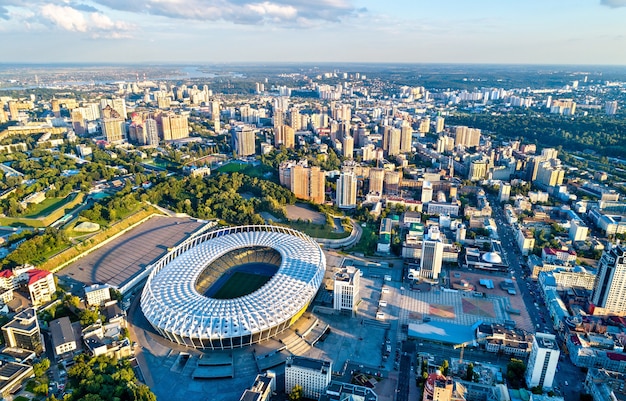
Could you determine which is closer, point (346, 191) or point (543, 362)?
point (543, 362)

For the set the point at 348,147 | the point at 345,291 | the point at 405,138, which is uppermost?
the point at 405,138

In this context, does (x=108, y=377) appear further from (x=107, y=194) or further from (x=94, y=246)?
(x=107, y=194)

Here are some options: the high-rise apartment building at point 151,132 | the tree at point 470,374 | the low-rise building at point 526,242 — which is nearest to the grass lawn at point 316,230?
the low-rise building at point 526,242

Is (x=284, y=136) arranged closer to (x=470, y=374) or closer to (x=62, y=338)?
(x=62, y=338)

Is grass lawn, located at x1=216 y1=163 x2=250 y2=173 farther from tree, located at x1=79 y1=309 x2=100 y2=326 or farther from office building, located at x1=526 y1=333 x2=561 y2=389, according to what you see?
office building, located at x1=526 y1=333 x2=561 y2=389

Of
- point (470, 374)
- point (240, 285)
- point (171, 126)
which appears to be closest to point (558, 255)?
point (470, 374)

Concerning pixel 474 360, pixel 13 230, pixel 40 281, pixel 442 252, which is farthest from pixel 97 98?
pixel 474 360
